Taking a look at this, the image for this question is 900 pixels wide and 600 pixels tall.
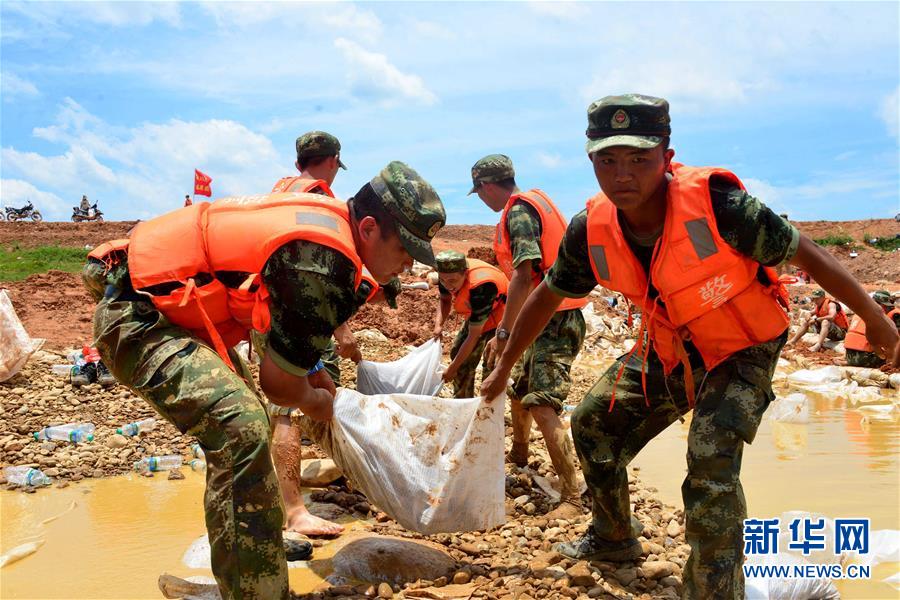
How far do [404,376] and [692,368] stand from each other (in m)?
2.42

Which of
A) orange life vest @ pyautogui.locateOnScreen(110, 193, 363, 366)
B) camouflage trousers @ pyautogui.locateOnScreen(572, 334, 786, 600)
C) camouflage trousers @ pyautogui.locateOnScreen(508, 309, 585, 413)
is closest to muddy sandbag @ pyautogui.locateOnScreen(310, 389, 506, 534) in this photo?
camouflage trousers @ pyautogui.locateOnScreen(572, 334, 786, 600)

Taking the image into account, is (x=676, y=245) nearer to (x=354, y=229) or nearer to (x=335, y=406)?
(x=354, y=229)

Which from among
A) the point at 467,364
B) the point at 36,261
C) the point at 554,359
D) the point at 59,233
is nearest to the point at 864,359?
the point at 467,364

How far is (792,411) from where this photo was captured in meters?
7.70

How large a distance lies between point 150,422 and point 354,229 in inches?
183

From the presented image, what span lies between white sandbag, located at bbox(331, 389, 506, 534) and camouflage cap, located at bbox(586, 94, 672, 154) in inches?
52.0

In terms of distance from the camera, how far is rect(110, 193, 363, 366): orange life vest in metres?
2.66

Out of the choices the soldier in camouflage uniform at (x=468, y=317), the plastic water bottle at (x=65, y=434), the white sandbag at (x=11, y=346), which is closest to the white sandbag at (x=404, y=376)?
the soldier in camouflage uniform at (x=468, y=317)

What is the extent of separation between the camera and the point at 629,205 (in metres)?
2.88

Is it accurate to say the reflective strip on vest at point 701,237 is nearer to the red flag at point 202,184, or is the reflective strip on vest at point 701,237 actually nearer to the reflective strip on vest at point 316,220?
the reflective strip on vest at point 316,220

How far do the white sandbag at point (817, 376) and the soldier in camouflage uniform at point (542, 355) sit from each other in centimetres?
717

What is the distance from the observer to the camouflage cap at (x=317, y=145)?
5039 millimetres

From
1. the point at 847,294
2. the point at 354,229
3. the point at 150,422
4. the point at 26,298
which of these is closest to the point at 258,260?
the point at 354,229

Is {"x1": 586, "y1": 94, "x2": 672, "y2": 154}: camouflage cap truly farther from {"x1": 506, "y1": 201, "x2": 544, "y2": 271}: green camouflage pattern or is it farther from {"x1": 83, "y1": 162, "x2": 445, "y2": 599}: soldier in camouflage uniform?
{"x1": 506, "y1": 201, "x2": 544, "y2": 271}: green camouflage pattern
